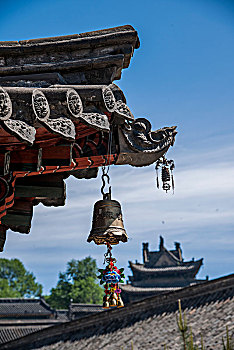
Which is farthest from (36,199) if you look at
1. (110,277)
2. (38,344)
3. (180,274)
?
(180,274)

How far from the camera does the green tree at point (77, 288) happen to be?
58.0 metres

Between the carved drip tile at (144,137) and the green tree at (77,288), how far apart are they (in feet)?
183

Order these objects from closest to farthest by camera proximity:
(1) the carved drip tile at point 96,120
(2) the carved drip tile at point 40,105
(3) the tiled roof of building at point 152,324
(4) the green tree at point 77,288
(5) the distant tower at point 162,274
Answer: (2) the carved drip tile at point 40,105, (1) the carved drip tile at point 96,120, (3) the tiled roof of building at point 152,324, (5) the distant tower at point 162,274, (4) the green tree at point 77,288

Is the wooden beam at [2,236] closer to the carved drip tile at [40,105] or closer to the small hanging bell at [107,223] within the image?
the small hanging bell at [107,223]

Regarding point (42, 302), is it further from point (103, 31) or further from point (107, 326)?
point (103, 31)

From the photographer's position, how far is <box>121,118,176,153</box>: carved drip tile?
12.5 ft

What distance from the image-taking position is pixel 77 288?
59500 mm

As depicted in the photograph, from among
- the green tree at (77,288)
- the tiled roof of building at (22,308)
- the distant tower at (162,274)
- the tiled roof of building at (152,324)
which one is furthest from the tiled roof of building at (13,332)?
the green tree at (77,288)

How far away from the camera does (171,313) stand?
16.5m

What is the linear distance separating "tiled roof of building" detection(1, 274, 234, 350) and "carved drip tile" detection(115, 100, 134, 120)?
10.3 meters

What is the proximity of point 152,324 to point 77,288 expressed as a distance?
146 ft

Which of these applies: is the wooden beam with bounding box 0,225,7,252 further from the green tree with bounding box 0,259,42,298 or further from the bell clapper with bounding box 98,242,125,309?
the green tree with bounding box 0,259,42,298

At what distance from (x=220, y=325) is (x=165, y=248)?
81.6ft

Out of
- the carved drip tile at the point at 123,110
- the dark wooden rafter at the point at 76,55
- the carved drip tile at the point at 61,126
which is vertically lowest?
the carved drip tile at the point at 61,126
